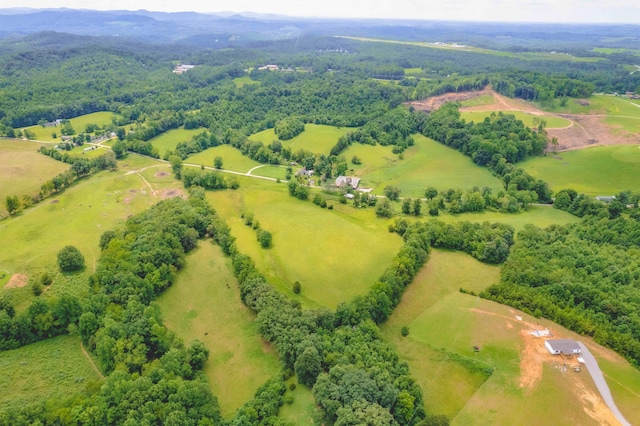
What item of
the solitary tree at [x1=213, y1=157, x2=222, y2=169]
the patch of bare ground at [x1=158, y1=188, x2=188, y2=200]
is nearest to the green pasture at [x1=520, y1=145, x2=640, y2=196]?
the solitary tree at [x1=213, y1=157, x2=222, y2=169]

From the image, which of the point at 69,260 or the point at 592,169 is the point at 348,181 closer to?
the point at 69,260

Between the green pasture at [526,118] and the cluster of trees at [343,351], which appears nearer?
the cluster of trees at [343,351]

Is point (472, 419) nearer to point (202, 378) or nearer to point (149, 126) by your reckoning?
point (202, 378)

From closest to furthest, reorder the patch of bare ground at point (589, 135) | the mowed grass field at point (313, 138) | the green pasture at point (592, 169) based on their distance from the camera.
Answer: the green pasture at point (592, 169) < the patch of bare ground at point (589, 135) < the mowed grass field at point (313, 138)

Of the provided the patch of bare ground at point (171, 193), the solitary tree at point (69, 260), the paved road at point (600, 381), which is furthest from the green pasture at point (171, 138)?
the paved road at point (600, 381)

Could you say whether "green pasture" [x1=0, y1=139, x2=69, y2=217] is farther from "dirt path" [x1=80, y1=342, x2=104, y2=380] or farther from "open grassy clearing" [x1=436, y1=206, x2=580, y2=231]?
"open grassy clearing" [x1=436, y1=206, x2=580, y2=231]

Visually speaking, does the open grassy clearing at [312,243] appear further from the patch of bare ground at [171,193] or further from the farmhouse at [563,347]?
the farmhouse at [563,347]

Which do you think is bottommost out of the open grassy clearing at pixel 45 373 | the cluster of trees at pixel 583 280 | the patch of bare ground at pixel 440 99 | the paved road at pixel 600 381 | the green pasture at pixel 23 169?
the open grassy clearing at pixel 45 373
